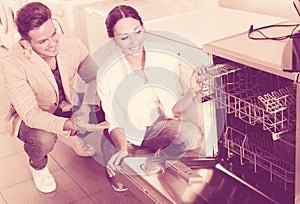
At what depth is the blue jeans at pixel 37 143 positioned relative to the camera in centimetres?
230

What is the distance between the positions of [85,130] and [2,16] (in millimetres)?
2144

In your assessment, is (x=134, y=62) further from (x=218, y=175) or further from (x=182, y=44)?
(x=218, y=175)

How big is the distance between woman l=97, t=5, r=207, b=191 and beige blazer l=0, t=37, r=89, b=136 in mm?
277

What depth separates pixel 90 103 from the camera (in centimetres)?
238

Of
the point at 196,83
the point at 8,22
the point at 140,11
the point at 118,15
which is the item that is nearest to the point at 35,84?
the point at 118,15

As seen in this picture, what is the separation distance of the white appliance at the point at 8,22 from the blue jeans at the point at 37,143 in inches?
66.9

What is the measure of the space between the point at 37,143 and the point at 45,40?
49 centimetres

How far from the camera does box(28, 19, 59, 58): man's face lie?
2223mm

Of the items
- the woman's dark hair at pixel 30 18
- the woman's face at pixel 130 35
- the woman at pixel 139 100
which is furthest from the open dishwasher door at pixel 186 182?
the woman's dark hair at pixel 30 18

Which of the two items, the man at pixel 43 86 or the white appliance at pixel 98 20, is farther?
the white appliance at pixel 98 20

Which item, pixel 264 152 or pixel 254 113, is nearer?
pixel 254 113

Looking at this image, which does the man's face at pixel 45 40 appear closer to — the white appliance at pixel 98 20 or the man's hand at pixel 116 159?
the white appliance at pixel 98 20

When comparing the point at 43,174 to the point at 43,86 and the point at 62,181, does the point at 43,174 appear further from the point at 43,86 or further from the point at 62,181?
the point at 43,86

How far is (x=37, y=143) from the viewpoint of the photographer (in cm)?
230
